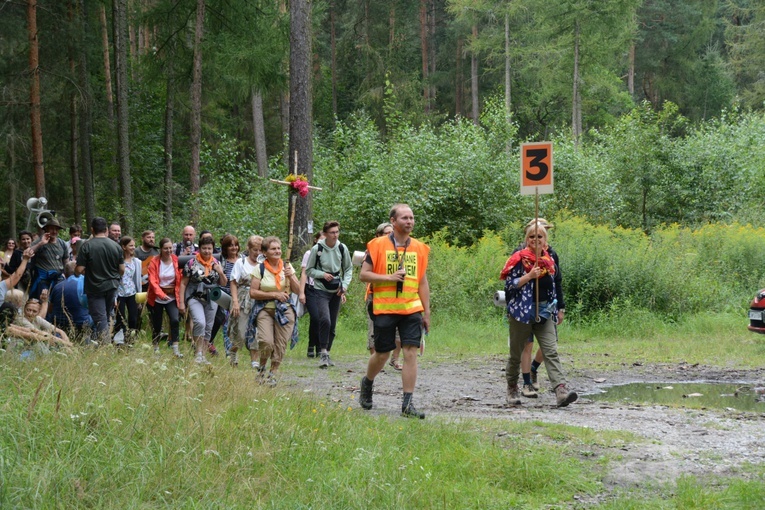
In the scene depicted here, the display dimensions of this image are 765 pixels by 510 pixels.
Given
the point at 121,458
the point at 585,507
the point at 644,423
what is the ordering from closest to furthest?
the point at 121,458, the point at 585,507, the point at 644,423

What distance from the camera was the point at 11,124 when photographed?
30.2m

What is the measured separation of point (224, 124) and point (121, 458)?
38331 mm

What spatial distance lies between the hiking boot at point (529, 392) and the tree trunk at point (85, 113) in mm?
18497

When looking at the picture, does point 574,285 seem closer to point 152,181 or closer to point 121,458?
point 121,458

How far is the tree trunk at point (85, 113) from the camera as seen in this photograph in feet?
88.1

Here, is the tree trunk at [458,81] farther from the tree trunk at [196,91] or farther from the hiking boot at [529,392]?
the hiking boot at [529,392]

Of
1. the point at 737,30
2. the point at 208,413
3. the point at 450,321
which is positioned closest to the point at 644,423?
the point at 208,413

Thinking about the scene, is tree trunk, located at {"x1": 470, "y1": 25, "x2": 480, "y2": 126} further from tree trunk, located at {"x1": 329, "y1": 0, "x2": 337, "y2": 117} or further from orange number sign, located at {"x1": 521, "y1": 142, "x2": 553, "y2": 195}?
orange number sign, located at {"x1": 521, "y1": 142, "x2": 553, "y2": 195}

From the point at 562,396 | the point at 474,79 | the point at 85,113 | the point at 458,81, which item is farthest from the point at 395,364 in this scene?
the point at 458,81

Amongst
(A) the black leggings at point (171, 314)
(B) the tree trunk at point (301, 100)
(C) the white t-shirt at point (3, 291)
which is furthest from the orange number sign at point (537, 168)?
(B) the tree trunk at point (301, 100)

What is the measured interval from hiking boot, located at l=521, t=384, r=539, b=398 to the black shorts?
8.50 ft

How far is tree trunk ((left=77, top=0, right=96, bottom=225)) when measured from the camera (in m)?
26.9

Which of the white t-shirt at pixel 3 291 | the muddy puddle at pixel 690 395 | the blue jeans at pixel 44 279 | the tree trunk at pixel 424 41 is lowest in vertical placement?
the muddy puddle at pixel 690 395

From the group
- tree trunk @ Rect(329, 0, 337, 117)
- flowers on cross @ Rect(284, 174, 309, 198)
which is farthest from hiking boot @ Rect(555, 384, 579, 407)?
tree trunk @ Rect(329, 0, 337, 117)
